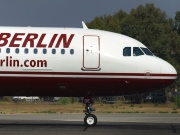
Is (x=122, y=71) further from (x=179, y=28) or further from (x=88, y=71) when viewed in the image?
(x=179, y=28)

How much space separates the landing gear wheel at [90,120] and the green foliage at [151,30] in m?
54.2

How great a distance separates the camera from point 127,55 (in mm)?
25844

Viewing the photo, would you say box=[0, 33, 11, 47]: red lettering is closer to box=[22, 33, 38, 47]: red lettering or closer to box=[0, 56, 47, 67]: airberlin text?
box=[0, 56, 47, 67]: airberlin text

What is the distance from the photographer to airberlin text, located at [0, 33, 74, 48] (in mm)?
→ 25188

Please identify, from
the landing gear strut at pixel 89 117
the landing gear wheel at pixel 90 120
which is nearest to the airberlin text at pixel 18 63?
the landing gear strut at pixel 89 117

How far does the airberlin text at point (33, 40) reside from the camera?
2519cm

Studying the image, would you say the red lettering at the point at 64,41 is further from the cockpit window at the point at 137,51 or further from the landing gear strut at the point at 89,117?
the cockpit window at the point at 137,51

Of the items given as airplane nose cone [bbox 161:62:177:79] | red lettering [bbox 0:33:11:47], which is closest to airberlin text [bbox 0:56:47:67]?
red lettering [bbox 0:33:11:47]

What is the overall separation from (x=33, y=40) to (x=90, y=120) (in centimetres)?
472

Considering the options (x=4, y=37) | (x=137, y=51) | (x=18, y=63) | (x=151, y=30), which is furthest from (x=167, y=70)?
(x=151, y=30)

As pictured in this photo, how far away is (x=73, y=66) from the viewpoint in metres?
25.2

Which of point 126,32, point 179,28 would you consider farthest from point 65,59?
point 179,28

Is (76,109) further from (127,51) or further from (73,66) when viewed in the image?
(73,66)

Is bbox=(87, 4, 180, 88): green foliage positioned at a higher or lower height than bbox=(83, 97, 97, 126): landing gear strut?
higher
